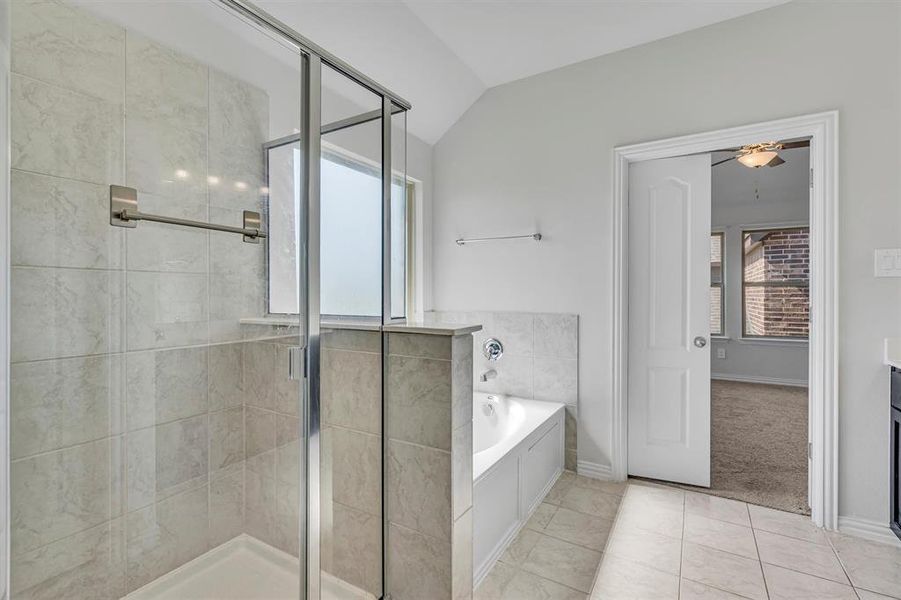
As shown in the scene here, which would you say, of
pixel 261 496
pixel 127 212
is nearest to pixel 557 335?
pixel 261 496

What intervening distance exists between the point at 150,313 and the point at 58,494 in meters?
0.52

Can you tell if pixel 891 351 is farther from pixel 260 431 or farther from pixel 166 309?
pixel 166 309

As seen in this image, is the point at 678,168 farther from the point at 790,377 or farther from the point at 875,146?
the point at 790,377

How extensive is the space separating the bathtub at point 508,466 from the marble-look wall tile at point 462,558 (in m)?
0.14

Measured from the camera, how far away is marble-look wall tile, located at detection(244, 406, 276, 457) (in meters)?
1.36

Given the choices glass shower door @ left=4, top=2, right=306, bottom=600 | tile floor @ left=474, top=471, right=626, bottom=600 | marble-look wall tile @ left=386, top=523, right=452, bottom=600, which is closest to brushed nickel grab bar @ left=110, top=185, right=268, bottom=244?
glass shower door @ left=4, top=2, right=306, bottom=600

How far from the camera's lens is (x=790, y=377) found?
518 cm

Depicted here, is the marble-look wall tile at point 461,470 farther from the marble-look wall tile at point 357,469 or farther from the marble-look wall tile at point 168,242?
the marble-look wall tile at point 168,242

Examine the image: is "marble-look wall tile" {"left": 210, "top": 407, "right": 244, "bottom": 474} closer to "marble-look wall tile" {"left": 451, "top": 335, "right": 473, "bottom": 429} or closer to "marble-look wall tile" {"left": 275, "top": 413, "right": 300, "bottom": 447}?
"marble-look wall tile" {"left": 275, "top": 413, "right": 300, "bottom": 447}

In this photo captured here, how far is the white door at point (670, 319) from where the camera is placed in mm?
2504

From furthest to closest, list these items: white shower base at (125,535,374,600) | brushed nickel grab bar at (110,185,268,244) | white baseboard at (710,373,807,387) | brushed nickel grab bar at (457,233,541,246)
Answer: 1. white baseboard at (710,373,807,387)
2. brushed nickel grab bar at (457,233,541,246)
3. white shower base at (125,535,374,600)
4. brushed nickel grab bar at (110,185,268,244)

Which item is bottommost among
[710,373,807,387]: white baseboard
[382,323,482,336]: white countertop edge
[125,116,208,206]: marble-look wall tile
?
[710,373,807,387]: white baseboard

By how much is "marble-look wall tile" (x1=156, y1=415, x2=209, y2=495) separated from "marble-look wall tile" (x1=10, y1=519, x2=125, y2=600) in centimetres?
15

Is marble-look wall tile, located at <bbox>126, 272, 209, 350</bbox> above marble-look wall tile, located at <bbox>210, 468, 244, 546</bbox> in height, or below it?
above
